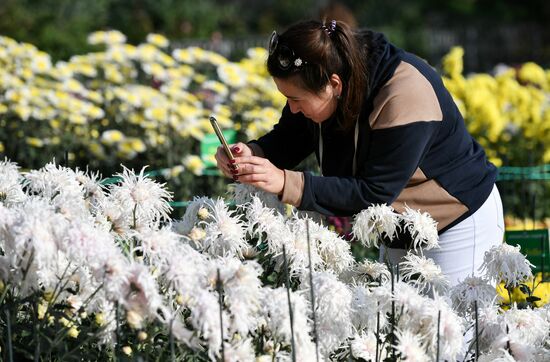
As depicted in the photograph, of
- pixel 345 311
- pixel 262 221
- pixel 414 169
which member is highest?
pixel 414 169

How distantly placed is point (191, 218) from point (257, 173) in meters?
0.22

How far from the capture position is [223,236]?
2488 mm

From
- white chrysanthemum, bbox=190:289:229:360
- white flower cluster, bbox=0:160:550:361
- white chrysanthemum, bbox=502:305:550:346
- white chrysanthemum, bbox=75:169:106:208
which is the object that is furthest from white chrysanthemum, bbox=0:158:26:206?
white chrysanthemum, bbox=502:305:550:346

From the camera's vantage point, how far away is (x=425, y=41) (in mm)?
15828

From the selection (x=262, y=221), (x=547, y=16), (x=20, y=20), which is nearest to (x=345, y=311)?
(x=262, y=221)

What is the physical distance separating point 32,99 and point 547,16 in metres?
13.0

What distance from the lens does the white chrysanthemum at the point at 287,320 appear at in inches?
85.5

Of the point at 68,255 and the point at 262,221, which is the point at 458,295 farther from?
the point at 68,255

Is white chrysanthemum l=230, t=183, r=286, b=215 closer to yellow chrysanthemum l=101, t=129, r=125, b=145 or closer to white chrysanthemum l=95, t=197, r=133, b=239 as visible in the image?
white chrysanthemum l=95, t=197, r=133, b=239

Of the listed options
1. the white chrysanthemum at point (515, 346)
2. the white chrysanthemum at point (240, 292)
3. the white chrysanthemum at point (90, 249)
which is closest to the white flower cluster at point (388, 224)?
the white chrysanthemum at point (515, 346)

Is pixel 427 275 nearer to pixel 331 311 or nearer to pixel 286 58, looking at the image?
pixel 331 311

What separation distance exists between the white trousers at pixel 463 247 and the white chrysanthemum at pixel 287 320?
772 millimetres

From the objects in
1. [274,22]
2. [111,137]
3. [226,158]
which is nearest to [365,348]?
[226,158]

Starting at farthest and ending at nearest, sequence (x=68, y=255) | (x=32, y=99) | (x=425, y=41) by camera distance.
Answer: (x=425, y=41) < (x=32, y=99) < (x=68, y=255)
